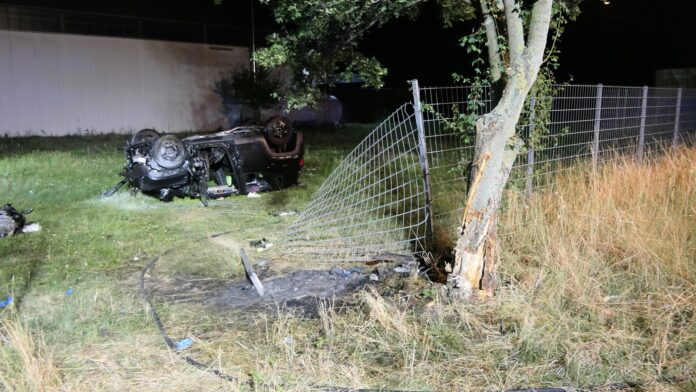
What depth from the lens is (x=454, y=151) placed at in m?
6.86

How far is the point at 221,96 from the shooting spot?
67.5ft

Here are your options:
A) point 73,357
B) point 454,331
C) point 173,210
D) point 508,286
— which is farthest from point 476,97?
point 173,210

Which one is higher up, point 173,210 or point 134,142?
point 134,142

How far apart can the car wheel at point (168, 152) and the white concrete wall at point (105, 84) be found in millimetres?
11229

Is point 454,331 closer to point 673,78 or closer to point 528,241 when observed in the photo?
point 528,241

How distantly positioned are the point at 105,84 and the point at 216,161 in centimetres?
1151

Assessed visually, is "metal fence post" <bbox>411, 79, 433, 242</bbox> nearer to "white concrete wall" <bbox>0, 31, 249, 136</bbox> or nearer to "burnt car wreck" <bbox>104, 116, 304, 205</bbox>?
"burnt car wreck" <bbox>104, 116, 304, 205</bbox>

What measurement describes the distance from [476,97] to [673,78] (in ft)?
39.0

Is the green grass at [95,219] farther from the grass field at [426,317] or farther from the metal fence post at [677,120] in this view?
the metal fence post at [677,120]

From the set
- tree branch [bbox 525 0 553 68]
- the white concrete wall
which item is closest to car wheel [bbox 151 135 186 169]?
tree branch [bbox 525 0 553 68]

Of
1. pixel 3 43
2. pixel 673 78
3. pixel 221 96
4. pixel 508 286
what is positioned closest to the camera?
pixel 508 286

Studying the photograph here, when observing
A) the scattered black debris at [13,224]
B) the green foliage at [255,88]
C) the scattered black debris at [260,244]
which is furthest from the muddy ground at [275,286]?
the green foliage at [255,88]

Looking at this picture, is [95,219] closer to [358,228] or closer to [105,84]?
[358,228]

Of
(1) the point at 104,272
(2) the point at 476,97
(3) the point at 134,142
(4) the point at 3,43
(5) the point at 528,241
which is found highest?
(4) the point at 3,43
